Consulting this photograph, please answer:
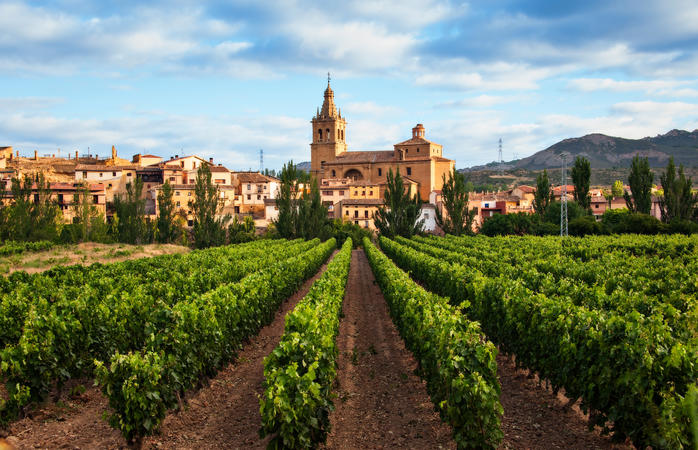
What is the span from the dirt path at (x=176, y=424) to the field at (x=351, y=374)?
0.13 ft

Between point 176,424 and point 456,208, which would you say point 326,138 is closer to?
point 456,208

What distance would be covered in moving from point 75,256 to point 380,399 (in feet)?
124

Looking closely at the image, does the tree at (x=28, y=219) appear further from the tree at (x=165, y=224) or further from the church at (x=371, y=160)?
the church at (x=371, y=160)

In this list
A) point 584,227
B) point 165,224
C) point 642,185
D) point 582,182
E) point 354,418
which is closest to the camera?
point 354,418

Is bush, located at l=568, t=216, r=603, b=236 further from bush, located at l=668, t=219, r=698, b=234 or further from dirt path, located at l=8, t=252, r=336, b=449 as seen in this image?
dirt path, located at l=8, t=252, r=336, b=449

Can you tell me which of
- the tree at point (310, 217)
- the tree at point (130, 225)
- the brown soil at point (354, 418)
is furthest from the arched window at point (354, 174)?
the brown soil at point (354, 418)

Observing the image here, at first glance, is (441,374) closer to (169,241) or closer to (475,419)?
(475,419)

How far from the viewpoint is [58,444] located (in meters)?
8.33

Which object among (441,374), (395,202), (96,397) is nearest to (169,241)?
(395,202)

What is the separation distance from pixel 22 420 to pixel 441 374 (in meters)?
7.75

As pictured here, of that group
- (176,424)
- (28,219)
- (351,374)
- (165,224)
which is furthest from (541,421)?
(28,219)

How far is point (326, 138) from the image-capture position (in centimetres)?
11656

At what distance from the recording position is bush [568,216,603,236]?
5812 centimetres

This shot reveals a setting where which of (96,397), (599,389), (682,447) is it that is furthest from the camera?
(96,397)
